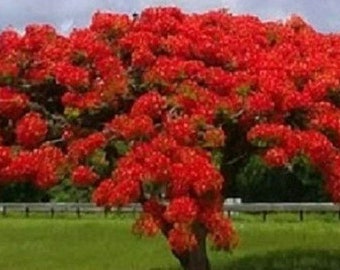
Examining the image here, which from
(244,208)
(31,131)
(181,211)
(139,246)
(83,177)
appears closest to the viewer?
(181,211)

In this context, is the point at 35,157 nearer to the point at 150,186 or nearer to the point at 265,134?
the point at 150,186

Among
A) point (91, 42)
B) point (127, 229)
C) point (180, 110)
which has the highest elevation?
point (91, 42)

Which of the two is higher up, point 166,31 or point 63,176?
point 166,31

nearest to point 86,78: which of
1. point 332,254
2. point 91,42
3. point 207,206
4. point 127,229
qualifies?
point 91,42

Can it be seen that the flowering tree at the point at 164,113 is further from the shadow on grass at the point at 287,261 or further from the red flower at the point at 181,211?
the shadow on grass at the point at 287,261

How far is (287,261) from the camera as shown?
21.3m

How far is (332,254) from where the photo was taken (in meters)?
22.6

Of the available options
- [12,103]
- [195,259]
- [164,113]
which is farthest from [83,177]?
[195,259]

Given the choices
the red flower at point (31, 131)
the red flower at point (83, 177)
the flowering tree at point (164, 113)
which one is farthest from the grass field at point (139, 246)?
the red flower at point (83, 177)

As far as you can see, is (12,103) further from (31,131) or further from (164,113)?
(164,113)

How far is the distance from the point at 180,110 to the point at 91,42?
4.90ft

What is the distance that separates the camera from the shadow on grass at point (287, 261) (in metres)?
20.4

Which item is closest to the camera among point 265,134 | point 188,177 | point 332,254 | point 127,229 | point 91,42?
point 188,177

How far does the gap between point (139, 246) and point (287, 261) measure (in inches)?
256
